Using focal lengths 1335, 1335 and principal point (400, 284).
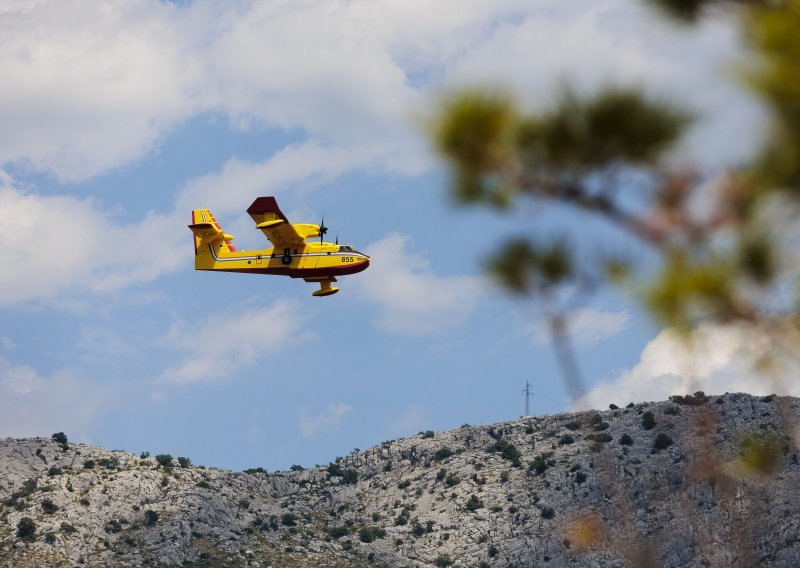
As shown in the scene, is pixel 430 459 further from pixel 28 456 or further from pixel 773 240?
pixel 773 240

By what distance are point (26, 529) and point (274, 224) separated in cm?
6857

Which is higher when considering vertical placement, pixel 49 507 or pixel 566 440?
pixel 566 440

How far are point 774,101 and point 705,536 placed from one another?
115m

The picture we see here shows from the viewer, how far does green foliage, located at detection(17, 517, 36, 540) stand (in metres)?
126

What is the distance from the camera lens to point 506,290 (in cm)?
1582

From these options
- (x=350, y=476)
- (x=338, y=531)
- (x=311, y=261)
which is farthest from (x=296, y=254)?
(x=350, y=476)

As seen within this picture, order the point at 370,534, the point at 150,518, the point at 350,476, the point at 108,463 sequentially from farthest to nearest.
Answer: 1. the point at 350,476
2. the point at 108,463
3. the point at 370,534
4. the point at 150,518

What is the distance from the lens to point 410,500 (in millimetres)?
143625

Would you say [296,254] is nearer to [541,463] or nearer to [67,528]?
[67,528]

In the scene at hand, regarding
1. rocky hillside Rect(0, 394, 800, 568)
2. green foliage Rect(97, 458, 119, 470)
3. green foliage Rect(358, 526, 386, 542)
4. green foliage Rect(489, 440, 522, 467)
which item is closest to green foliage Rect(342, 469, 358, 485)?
rocky hillside Rect(0, 394, 800, 568)

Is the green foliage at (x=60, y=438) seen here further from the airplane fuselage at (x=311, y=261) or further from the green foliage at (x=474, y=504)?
the airplane fuselage at (x=311, y=261)

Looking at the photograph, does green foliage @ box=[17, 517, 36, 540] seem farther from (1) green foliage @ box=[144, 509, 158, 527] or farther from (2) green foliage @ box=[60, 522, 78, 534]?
(1) green foliage @ box=[144, 509, 158, 527]

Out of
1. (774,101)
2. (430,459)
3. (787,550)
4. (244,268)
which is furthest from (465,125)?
(430,459)

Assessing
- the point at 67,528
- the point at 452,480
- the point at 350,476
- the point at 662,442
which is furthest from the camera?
the point at 350,476
